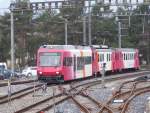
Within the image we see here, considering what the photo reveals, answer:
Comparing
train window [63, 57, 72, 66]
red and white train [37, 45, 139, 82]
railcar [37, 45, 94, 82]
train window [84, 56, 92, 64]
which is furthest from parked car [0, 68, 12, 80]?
train window [63, 57, 72, 66]

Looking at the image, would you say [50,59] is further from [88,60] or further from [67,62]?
[88,60]

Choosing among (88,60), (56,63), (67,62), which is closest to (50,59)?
(56,63)

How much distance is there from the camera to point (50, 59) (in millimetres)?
40656

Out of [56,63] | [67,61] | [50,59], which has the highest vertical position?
[50,59]

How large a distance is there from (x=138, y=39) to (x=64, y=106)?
85.3 metres

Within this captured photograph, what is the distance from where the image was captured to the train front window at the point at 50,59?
133ft

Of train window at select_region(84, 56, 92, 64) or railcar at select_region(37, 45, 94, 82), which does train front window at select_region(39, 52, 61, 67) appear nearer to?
railcar at select_region(37, 45, 94, 82)

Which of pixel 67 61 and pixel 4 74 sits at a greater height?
pixel 67 61

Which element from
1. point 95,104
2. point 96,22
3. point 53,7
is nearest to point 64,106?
point 95,104

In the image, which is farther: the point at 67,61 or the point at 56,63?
the point at 67,61

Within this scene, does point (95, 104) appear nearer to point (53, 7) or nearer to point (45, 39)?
point (53, 7)

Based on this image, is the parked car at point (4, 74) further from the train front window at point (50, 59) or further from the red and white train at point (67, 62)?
the train front window at point (50, 59)

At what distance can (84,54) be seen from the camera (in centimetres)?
4631

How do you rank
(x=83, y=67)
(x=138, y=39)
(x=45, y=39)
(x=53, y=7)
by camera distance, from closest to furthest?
(x=83, y=67) → (x=53, y=7) → (x=45, y=39) → (x=138, y=39)
